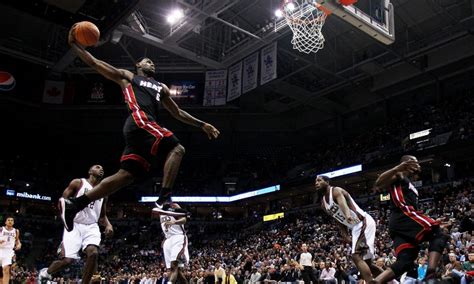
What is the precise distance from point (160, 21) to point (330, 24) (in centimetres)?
915

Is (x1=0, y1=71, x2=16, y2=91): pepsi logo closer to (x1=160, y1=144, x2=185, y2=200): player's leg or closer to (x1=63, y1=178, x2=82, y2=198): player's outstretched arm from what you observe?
(x1=63, y1=178, x2=82, y2=198): player's outstretched arm

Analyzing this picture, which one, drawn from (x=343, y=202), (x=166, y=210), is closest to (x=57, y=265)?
(x=166, y=210)

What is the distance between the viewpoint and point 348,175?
94.1 ft

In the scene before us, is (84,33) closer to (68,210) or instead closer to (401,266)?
(68,210)

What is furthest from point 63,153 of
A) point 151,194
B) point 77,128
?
point 151,194

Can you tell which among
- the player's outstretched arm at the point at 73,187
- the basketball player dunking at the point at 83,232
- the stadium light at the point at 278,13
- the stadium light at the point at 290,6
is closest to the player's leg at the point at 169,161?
the basketball player dunking at the point at 83,232

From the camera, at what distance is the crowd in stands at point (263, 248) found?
1432cm

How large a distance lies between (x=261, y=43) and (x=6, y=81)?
56.2 feet

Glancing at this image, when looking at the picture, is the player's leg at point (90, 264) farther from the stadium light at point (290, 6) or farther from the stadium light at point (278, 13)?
the stadium light at point (278, 13)

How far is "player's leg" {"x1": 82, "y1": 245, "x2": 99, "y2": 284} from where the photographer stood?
615cm

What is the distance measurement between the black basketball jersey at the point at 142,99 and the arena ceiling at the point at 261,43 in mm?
16293

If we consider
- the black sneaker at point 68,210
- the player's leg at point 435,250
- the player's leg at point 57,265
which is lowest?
the player's leg at point 57,265

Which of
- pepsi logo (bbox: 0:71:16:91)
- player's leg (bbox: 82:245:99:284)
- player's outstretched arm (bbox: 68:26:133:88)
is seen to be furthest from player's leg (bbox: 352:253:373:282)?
pepsi logo (bbox: 0:71:16:91)

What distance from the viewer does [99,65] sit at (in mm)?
5059
